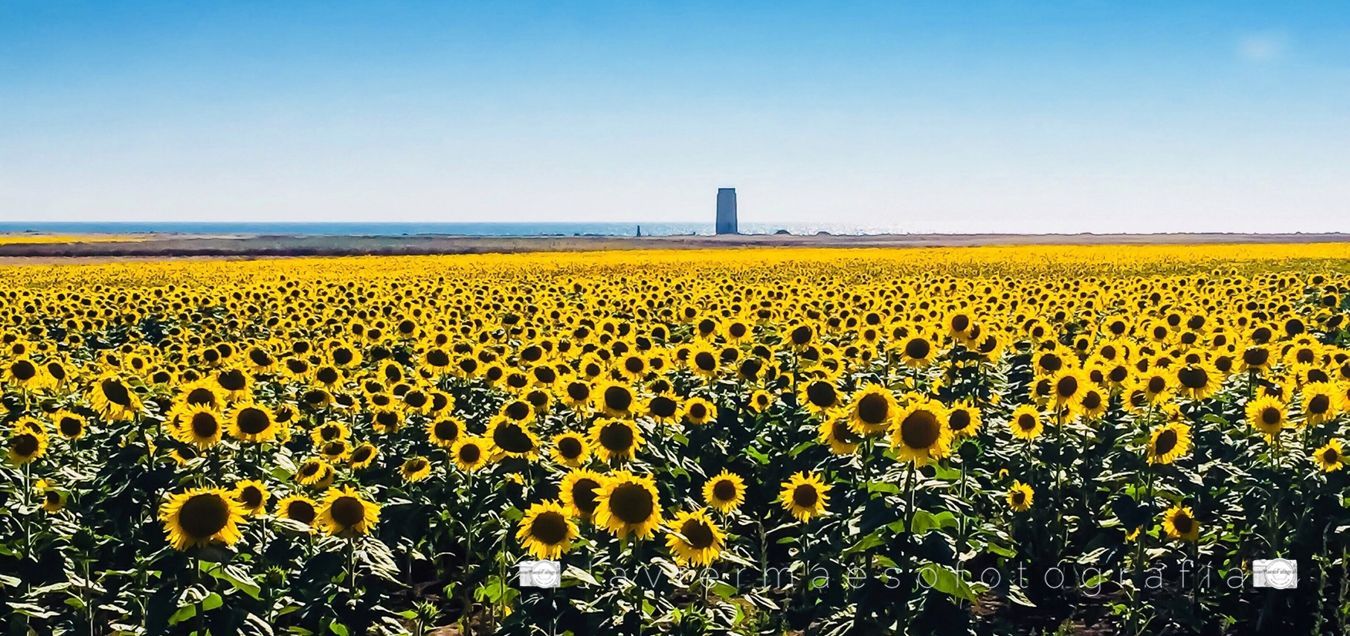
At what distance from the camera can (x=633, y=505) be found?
14.8 feet

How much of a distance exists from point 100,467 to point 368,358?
538cm

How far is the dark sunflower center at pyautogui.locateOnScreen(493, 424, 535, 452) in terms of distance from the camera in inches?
221

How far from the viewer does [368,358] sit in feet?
38.1

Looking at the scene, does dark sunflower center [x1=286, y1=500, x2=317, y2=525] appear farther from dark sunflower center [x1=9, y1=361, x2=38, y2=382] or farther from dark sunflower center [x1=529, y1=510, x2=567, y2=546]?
dark sunflower center [x1=9, y1=361, x2=38, y2=382]

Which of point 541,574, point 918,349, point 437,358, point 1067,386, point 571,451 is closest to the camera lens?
point 541,574

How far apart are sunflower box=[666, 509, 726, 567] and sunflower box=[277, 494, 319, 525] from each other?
1.71m

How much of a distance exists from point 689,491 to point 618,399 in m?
0.72

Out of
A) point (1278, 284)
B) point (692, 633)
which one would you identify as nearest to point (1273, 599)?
point (692, 633)

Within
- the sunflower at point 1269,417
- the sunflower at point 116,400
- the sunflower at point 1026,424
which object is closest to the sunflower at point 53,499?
the sunflower at point 116,400

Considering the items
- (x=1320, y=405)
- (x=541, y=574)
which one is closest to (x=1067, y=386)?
(x=1320, y=405)

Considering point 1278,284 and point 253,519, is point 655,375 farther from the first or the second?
point 1278,284

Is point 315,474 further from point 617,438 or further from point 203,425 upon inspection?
point 617,438

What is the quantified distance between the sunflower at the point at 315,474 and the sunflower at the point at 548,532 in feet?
5.64

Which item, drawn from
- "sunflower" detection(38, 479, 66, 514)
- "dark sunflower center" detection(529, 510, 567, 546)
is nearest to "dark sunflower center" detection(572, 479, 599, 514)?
"dark sunflower center" detection(529, 510, 567, 546)
